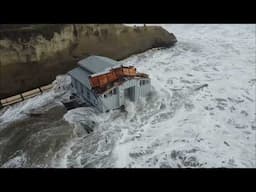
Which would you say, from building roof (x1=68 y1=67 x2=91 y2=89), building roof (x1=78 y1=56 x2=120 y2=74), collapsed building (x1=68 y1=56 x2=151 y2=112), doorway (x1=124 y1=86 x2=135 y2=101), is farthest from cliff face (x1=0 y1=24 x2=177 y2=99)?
doorway (x1=124 y1=86 x2=135 y2=101)

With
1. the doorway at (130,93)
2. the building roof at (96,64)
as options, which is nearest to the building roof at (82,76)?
the building roof at (96,64)

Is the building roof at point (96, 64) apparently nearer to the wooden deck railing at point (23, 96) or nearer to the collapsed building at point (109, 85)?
the collapsed building at point (109, 85)

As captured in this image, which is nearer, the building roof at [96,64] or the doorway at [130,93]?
the doorway at [130,93]

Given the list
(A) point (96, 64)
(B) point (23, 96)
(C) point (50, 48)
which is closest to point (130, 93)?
(A) point (96, 64)

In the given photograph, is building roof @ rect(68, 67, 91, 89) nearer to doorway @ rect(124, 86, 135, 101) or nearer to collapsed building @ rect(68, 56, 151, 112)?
collapsed building @ rect(68, 56, 151, 112)
